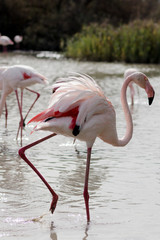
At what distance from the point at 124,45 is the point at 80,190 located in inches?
580

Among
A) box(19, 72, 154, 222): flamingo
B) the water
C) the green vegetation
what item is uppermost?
box(19, 72, 154, 222): flamingo

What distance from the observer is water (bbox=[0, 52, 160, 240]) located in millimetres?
3670

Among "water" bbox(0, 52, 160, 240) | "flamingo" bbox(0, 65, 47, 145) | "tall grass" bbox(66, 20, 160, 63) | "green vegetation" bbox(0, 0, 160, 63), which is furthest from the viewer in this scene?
"green vegetation" bbox(0, 0, 160, 63)

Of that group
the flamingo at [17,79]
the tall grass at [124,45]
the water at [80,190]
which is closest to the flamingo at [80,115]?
the water at [80,190]

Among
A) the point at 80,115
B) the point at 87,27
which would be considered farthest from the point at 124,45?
the point at 80,115

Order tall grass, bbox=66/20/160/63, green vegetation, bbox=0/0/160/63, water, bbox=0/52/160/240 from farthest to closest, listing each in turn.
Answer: green vegetation, bbox=0/0/160/63, tall grass, bbox=66/20/160/63, water, bbox=0/52/160/240

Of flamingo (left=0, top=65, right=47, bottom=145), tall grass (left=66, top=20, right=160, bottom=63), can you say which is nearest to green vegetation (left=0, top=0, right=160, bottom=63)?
tall grass (left=66, top=20, right=160, bottom=63)

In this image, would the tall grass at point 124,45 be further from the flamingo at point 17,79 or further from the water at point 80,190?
the flamingo at point 17,79

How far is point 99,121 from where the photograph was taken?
397cm

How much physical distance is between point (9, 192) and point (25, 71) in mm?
2743

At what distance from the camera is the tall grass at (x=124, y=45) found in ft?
61.0

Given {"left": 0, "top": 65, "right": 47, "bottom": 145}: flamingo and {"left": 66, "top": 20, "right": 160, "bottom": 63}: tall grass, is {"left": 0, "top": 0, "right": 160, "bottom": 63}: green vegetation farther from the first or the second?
{"left": 0, "top": 65, "right": 47, "bottom": 145}: flamingo

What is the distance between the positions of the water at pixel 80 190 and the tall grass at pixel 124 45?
37.5 feet

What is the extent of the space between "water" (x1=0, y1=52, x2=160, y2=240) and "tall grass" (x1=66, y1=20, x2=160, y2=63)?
37.5 ft
